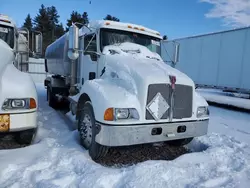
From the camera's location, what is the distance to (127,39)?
193 inches

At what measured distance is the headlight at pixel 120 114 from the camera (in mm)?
3166

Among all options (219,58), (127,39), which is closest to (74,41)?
(127,39)

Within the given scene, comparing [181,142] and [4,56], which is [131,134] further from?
[4,56]

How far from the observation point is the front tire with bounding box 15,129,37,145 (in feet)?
12.4

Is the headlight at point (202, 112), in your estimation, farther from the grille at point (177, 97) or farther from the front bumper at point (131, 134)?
the front bumper at point (131, 134)

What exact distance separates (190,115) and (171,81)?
0.74m

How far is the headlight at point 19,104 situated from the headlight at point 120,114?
131 cm

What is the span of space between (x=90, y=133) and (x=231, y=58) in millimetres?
11757

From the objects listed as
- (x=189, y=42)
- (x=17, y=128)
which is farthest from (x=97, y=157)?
(x=189, y=42)

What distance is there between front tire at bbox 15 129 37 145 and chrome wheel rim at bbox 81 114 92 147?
0.85m

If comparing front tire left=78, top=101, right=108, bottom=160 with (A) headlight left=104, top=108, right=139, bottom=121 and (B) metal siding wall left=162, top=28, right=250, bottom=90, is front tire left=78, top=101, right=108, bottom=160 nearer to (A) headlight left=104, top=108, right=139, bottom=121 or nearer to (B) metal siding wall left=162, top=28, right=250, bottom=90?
(A) headlight left=104, top=108, right=139, bottom=121

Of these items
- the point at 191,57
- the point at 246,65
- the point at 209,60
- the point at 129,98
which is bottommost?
the point at 129,98

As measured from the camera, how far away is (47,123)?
5699 mm

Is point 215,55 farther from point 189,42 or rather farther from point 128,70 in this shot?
point 128,70
